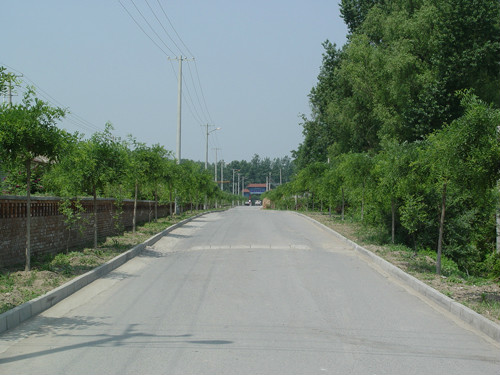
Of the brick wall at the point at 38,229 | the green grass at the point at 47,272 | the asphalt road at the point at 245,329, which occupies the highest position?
the brick wall at the point at 38,229

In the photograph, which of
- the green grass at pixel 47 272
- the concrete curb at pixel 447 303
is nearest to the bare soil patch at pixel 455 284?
the concrete curb at pixel 447 303

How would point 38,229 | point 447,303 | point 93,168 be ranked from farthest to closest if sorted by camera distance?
point 93,168, point 38,229, point 447,303

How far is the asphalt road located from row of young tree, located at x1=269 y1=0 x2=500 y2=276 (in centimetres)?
278

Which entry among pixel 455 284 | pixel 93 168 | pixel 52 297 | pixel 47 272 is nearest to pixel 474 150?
pixel 455 284

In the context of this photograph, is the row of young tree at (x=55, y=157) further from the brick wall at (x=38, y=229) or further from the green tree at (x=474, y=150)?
the green tree at (x=474, y=150)

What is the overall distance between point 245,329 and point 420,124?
939 inches

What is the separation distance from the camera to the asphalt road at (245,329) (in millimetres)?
5668

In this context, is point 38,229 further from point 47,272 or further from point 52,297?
point 52,297

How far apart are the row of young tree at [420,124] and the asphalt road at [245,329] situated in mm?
2779

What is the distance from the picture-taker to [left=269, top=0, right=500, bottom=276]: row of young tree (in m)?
9.73

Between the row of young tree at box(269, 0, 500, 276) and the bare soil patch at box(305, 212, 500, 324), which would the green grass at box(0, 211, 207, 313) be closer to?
the bare soil patch at box(305, 212, 500, 324)

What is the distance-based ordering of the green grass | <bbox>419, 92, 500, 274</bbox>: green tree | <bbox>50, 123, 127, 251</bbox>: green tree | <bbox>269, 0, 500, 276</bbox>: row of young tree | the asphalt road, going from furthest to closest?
<bbox>50, 123, 127, 251</bbox>: green tree
<bbox>269, 0, 500, 276</bbox>: row of young tree
<bbox>419, 92, 500, 274</bbox>: green tree
the green grass
the asphalt road

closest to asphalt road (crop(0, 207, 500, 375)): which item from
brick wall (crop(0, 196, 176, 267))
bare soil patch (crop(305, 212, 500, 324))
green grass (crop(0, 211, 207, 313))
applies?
green grass (crop(0, 211, 207, 313))

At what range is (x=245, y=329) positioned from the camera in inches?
281
